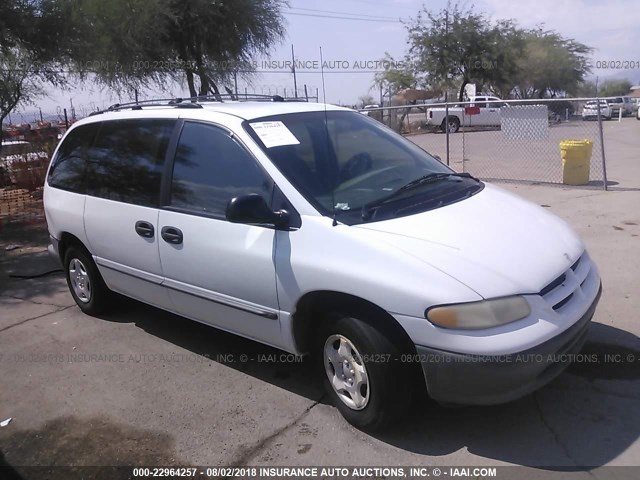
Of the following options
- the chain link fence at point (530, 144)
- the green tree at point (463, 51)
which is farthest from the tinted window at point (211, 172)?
the green tree at point (463, 51)

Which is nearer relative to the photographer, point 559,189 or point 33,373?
point 33,373

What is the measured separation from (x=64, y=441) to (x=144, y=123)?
2.35 metres

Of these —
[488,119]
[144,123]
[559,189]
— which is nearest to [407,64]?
[488,119]

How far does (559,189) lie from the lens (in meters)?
10.2

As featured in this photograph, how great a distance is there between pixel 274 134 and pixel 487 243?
154cm

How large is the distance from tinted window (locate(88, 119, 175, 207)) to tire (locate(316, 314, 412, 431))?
5.82 ft

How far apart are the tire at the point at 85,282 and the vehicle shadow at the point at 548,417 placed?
156cm

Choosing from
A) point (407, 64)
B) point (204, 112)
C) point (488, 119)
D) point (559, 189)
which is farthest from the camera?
point (407, 64)

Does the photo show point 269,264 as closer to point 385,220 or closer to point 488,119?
point 385,220

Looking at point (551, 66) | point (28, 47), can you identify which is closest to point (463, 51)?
point (551, 66)

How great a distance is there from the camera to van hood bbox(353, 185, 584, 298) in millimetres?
2977

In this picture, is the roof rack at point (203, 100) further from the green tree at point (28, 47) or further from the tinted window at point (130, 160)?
the green tree at point (28, 47)

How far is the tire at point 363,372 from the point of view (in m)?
3.11

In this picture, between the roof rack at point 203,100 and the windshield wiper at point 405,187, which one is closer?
the windshield wiper at point 405,187
